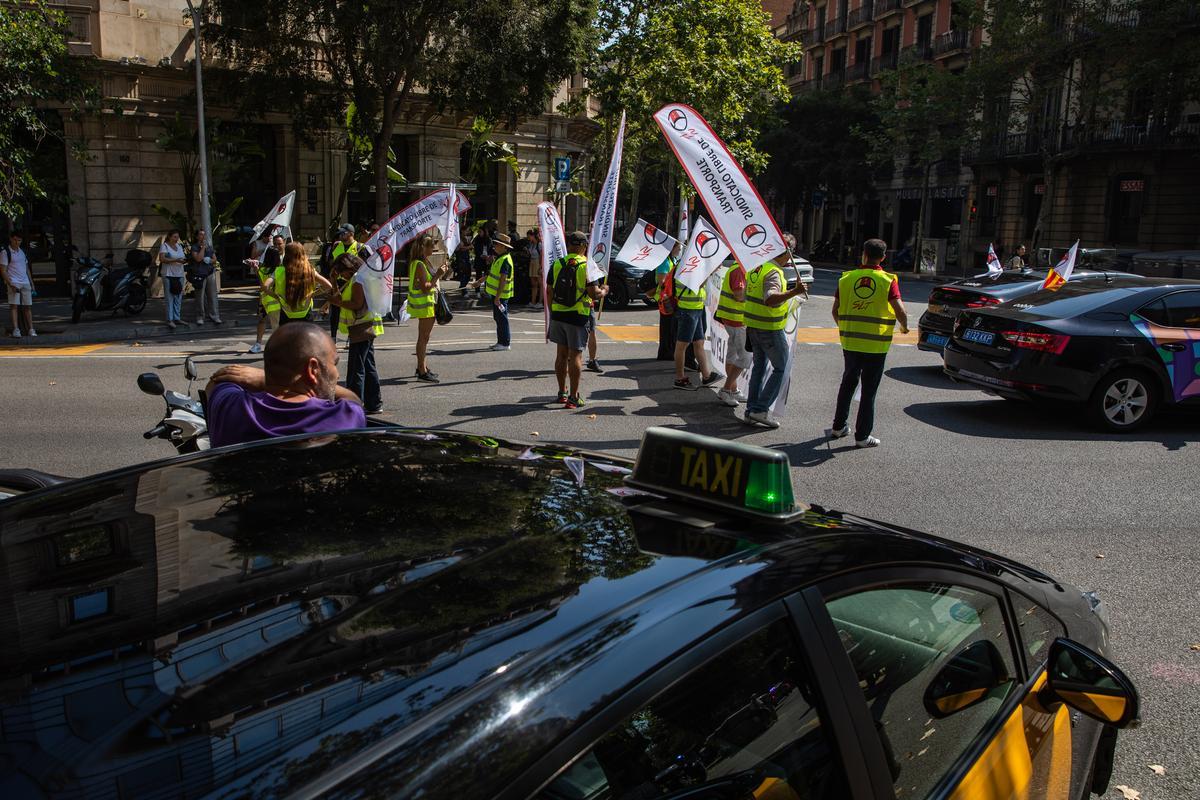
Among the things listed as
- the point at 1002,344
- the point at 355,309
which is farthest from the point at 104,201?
the point at 1002,344

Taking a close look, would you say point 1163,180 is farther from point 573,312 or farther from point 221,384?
Answer: point 221,384

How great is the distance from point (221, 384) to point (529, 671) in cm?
292

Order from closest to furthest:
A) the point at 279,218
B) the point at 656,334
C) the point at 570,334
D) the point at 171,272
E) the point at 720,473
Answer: the point at 720,473
the point at 570,334
the point at 279,218
the point at 171,272
the point at 656,334

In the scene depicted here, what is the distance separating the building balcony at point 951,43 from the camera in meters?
50.7

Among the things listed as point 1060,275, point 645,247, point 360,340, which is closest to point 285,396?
point 360,340

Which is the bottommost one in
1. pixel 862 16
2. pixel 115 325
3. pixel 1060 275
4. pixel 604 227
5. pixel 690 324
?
pixel 115 325

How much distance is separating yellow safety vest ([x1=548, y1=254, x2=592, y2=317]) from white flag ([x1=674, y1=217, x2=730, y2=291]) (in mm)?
1315

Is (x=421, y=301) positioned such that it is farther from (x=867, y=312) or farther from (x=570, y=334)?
(x=867, y=312)

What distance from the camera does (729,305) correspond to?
1133cm

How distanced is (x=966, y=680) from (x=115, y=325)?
18.0 meters

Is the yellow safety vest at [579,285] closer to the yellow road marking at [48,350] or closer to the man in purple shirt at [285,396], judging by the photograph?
the man in purple shirt at [285,396]

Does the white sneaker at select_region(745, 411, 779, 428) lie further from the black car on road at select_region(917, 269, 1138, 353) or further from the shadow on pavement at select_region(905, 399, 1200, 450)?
the black car on road at select_region(917, 269, 1138, 353)

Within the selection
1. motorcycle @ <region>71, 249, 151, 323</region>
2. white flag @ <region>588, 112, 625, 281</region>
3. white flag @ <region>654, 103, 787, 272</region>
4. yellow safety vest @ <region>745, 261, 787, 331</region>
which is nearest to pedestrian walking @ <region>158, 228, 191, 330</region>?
motorcycle @ <region>71, 249, 151, 323</region>

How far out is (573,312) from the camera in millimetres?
10781
